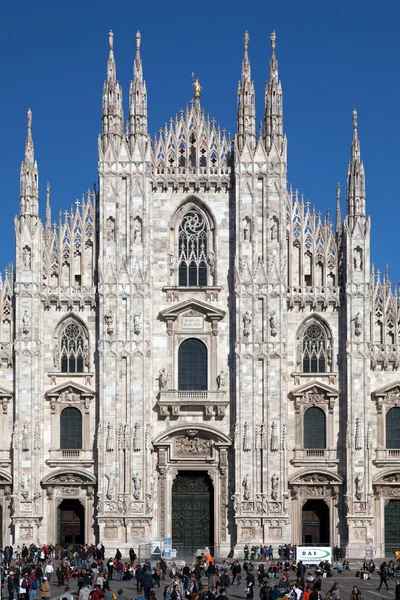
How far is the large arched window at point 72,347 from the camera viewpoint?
63.3 m

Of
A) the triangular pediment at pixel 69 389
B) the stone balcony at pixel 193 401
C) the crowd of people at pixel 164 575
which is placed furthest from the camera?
the triangular pediment at pixel 69 389

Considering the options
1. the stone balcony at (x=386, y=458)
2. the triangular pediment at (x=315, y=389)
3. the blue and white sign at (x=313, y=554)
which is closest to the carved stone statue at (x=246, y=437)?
the triangular pediment at (x=315, y=389)

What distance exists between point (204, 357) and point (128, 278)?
216 inches

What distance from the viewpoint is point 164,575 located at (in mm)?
54031

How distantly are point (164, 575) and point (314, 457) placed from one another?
11.8m

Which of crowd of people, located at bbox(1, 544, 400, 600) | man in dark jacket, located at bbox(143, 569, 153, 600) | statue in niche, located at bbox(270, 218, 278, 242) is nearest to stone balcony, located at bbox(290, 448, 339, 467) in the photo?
crowd of people, located at bbox(1, 544, 400, 600)

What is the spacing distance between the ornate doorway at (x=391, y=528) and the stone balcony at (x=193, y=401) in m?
9.50

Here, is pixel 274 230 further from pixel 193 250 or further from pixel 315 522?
pixel 315 522

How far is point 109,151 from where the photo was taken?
209 feet

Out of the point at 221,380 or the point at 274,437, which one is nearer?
the point at 274,437

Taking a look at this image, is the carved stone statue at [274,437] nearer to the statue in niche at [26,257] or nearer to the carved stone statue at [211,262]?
the carved stone statue at [211,262]

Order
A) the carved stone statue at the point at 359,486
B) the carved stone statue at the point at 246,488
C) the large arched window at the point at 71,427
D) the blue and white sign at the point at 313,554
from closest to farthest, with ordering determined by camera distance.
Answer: the blue and white sign at the point at 313,554 → the carved stone statue at the point at 359,486 → the carved stone statue at the point at 246,488 → the large arched window at the point at 71,427

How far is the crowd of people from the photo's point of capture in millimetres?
40906

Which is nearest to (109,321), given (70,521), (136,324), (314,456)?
(136,324)
